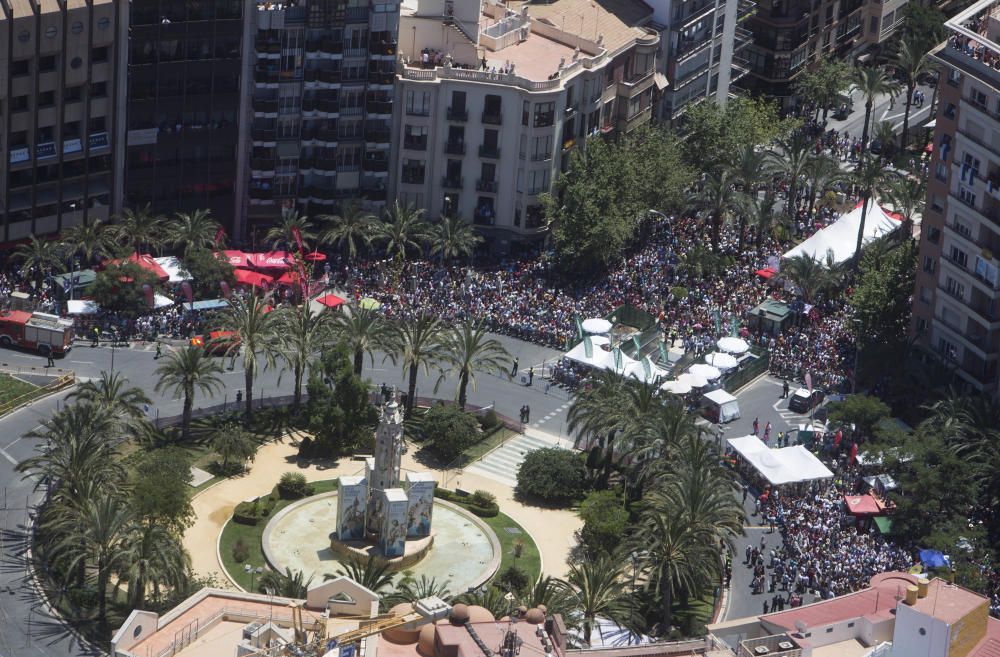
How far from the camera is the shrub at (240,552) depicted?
14388 centimetres

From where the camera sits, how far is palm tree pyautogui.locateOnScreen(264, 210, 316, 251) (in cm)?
18075

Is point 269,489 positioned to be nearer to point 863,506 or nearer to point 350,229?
point 350,229

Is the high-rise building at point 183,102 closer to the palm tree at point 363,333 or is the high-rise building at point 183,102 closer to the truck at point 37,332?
the truck at point 37,332

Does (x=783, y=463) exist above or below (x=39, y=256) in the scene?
below

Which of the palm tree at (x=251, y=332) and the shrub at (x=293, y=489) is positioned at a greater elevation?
the palm tree at (x=251, y=332)

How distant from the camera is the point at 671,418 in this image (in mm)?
149750

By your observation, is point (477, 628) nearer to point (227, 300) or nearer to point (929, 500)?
point (929, 500)

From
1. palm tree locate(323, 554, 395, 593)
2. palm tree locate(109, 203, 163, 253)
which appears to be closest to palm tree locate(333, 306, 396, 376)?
palm tree locate(323, 554, 395, 593)

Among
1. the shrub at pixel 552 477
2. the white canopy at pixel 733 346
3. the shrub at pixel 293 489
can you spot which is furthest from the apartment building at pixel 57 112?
the white canopy at pixel 733 346

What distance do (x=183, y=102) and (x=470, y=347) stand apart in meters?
34.2

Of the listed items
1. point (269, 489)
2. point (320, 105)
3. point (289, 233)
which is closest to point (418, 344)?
point (269, 489)

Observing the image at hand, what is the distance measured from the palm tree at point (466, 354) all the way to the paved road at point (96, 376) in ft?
12.9

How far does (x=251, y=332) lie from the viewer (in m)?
158

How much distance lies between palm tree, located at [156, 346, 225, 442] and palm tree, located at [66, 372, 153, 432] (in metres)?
3.26
